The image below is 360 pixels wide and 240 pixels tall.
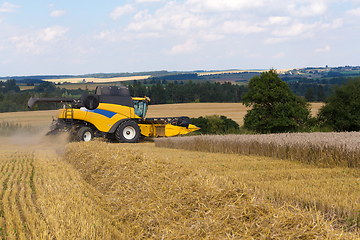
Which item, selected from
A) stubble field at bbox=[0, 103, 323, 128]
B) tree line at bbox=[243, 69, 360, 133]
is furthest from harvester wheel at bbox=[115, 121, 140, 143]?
stubble field at bbox=[0, 103, 323, 128]

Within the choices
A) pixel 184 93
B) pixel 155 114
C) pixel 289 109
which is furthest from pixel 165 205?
pixel 184 93

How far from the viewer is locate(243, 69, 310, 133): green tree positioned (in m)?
30.5

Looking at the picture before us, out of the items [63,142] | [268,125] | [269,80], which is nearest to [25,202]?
[63,142]

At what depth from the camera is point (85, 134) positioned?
1923cm

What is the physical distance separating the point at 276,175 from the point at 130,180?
145 inches

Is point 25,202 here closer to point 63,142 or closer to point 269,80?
point 63,142

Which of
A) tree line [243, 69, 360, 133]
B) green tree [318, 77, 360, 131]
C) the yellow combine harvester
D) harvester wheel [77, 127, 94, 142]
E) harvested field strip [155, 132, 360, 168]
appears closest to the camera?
harvested field strip [155, 132, 360, 168]

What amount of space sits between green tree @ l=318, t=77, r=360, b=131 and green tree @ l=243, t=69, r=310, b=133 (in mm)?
2398

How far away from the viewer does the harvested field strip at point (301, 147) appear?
984 centimetres

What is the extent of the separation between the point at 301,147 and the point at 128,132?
474 inches

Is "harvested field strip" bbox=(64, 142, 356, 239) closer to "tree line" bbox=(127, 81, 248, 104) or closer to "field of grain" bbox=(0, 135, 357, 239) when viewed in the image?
"field of grain" bbox=(0, 135, 357, 239)

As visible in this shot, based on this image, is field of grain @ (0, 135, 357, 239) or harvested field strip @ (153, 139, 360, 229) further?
harvested field strip @ (153, 139, 360, 229)

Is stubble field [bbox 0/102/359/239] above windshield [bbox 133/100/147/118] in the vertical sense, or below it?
below

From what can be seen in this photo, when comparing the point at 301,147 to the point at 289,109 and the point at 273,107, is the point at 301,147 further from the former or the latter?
the point at 273,107
